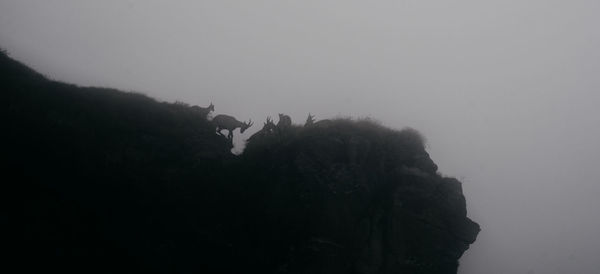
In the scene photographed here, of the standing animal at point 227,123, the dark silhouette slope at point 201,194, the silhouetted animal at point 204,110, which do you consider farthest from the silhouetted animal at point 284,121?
the silhouetted animal at point 204,110

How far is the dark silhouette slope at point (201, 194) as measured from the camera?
637 inches

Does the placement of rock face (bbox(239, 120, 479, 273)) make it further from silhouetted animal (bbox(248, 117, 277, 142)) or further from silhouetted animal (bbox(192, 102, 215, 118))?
silhouetted animal (bbox(192, 102, 215, 118))

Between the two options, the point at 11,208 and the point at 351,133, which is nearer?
the point at 11,208

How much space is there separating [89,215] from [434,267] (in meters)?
17.9

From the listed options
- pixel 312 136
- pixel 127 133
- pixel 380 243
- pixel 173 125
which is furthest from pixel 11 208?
pixel 380 243

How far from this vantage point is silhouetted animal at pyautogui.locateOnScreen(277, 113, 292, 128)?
87.6ft

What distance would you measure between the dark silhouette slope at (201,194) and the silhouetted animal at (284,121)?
0.95 feet

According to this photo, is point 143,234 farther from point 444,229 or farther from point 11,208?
point 444,229

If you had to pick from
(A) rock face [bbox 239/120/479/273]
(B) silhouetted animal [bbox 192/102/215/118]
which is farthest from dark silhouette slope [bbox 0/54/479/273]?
(B) silhouetted animal [bbox 192/102/215/118]

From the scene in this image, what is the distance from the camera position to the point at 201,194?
21.0m

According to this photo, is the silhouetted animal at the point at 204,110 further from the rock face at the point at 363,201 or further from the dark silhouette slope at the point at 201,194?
the rock face at the point at 363,201

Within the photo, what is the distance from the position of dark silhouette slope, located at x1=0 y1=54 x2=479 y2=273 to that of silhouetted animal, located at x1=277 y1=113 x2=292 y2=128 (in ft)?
0.95

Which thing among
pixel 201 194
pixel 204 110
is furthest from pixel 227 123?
pixel 201 194

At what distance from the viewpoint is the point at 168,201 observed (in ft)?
64.3
